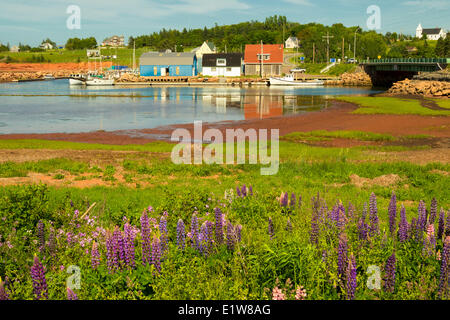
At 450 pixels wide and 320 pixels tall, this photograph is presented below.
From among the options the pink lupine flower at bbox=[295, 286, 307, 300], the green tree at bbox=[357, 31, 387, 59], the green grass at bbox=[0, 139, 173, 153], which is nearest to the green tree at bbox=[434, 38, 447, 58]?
the green tree at bbox=[357, 31, 387, 59]

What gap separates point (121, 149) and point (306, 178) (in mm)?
12512

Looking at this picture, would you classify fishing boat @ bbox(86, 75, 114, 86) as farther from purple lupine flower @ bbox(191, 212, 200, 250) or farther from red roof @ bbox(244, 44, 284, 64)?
purple lupine flower @ bbox(191, 212, 200, 250)

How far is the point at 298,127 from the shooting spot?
1407 inches

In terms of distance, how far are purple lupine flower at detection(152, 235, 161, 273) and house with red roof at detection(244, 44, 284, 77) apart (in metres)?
121

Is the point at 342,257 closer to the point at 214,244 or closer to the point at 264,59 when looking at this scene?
the point at 214,244

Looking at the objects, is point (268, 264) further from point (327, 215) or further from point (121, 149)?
point (121, 149)

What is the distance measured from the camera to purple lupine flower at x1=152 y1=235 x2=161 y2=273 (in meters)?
6.16

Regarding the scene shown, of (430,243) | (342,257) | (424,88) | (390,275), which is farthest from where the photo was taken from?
(424,88)

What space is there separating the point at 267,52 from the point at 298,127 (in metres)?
94.0

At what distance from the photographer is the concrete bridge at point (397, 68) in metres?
80.7

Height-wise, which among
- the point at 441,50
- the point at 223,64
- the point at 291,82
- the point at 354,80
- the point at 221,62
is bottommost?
the point at 291,82

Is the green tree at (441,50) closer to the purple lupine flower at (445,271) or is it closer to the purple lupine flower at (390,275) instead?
the purple lupine flower at (445,271)

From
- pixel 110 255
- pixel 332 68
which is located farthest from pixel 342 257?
pixel 332 68
